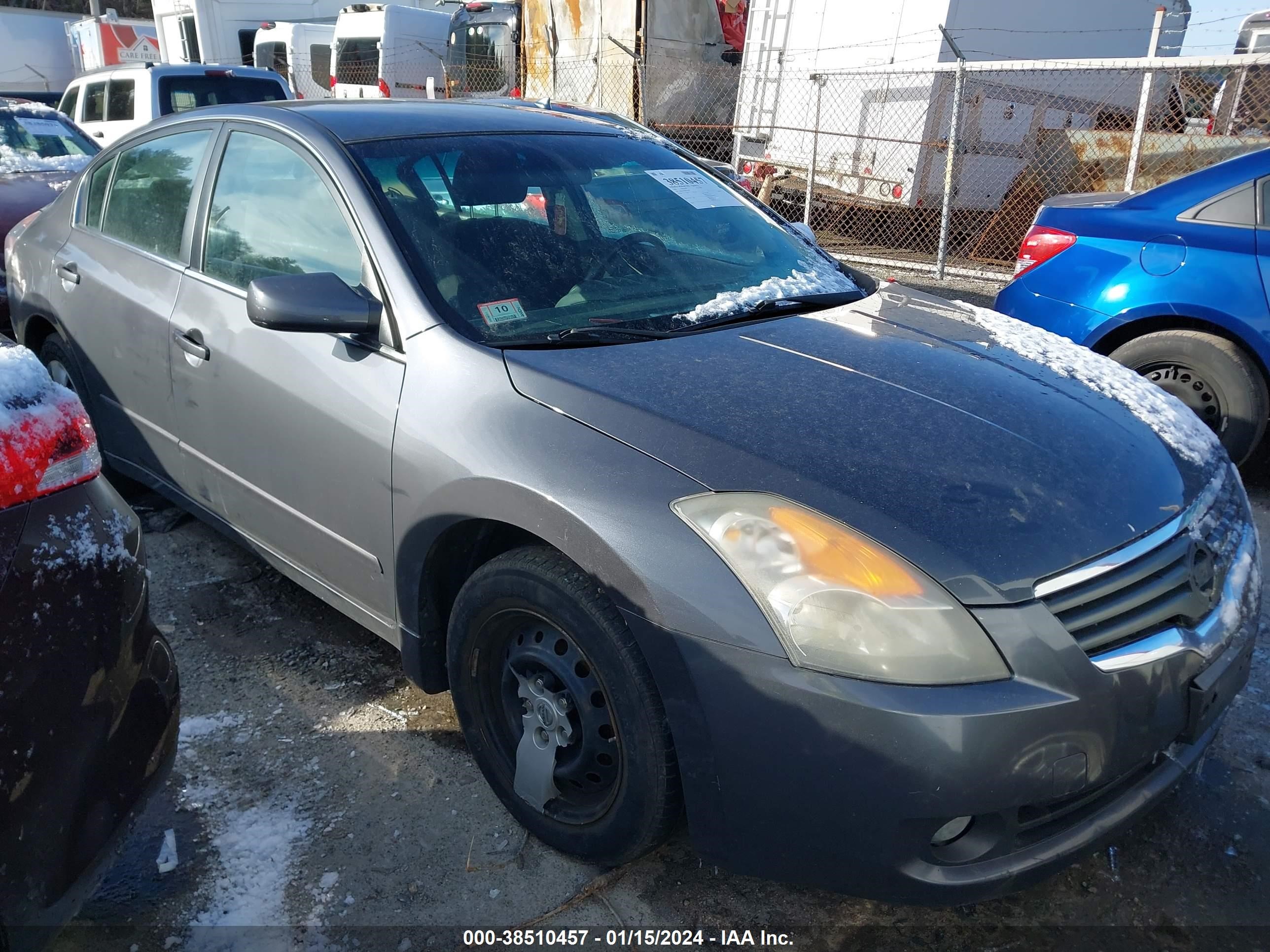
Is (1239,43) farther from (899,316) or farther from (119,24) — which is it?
(119,24)

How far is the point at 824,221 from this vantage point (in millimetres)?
11320

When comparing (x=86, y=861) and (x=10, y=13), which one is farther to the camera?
(x=10, y=13)

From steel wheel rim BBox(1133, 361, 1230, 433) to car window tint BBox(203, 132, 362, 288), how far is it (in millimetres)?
3594

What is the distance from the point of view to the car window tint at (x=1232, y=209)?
4242 millimetres

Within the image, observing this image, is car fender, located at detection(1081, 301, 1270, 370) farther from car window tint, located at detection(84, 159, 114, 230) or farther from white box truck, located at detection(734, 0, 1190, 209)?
white box truck, located at detection(734, 0, 1190, 209)

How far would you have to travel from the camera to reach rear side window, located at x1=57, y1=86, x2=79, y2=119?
39.2 ft

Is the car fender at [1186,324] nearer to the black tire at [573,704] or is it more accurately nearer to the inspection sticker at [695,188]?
the inspection sticker at [695,188]

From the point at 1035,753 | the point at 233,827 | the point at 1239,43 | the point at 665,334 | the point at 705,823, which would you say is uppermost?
the point at 1239,43

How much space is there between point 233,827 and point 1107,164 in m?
9.62

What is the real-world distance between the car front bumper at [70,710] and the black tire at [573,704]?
0.72m

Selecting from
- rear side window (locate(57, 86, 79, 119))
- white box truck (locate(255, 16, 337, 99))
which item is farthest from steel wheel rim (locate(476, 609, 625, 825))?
white box truck (locate(255, 16, 337, 99))

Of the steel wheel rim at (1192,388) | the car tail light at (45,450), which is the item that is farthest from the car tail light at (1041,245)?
the car tail light at (45,450)

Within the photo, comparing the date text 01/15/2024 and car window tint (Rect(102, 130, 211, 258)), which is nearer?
the date text 01/15/2024

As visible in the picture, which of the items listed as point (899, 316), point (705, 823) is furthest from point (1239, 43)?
point (705, 823)
